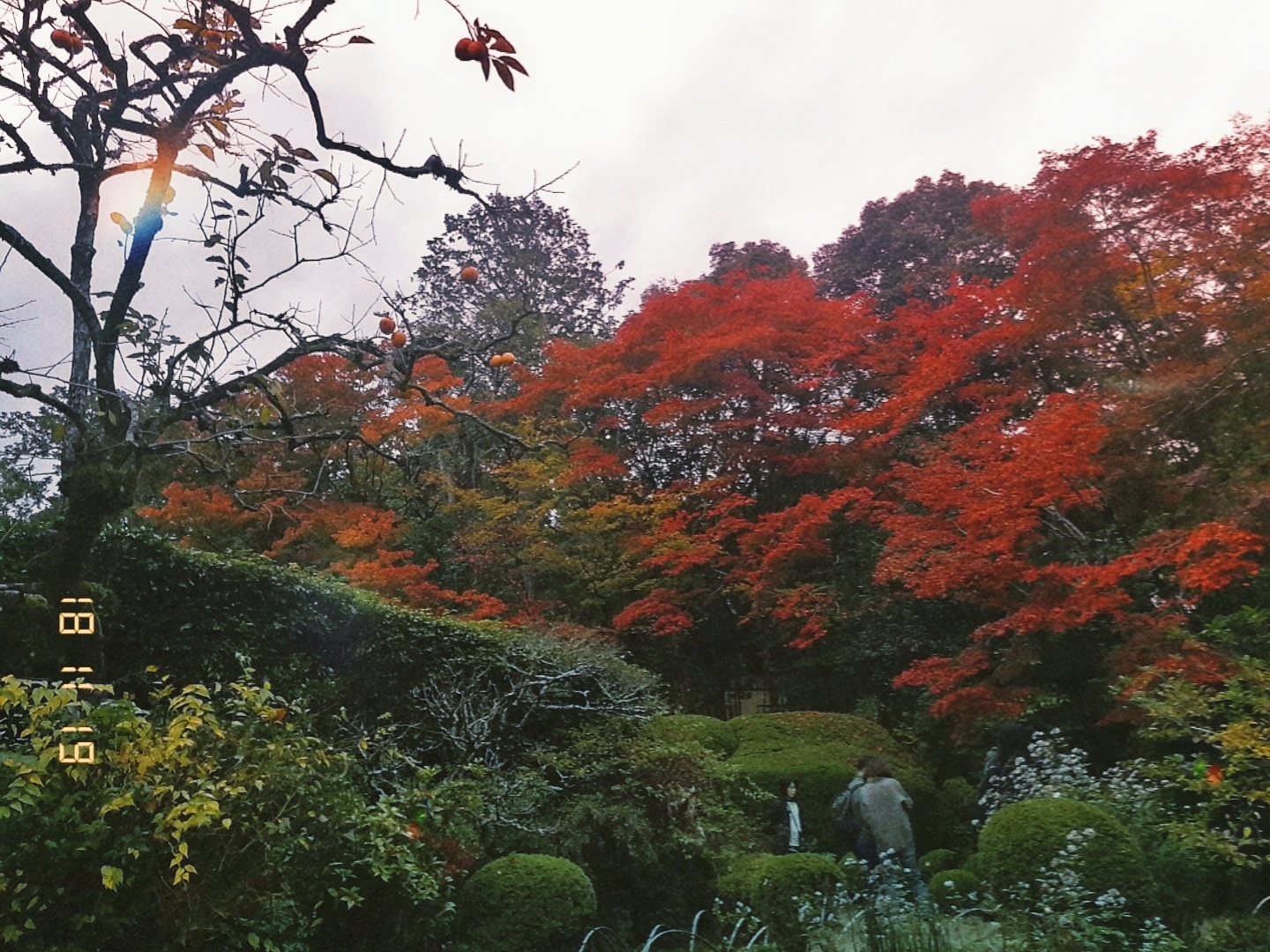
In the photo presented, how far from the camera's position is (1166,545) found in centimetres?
652

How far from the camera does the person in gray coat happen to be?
5.84m

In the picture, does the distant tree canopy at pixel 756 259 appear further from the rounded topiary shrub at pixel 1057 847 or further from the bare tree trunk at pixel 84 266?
the bare tree trunk at pixel 84 266

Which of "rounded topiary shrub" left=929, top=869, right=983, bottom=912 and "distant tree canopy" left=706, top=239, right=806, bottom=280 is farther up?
"distant tree canopy" left=706, top=239, right=806, bottom=280

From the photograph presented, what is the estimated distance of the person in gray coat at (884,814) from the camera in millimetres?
Result: 5836

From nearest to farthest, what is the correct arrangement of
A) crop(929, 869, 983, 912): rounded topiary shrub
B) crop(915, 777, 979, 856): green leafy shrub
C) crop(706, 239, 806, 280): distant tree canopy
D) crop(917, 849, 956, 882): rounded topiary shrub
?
crop(929, 869, 983, 912): rounded topiary shrub < crop(917, 849, 956, 882): rounded topiary shrub < crop(915, 777, 979, 856): green leafy shrub < crop(706, 239, 806, 280): distant tree canopy

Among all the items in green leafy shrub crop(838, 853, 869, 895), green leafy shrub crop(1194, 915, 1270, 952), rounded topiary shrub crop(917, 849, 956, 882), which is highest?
green leafy shrub crop(838, 853, 869, 895)

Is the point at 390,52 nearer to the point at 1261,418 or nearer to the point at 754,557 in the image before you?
the point at 1261,418

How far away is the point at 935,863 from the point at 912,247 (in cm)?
937

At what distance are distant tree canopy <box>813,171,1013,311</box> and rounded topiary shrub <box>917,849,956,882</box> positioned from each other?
24.7 feet

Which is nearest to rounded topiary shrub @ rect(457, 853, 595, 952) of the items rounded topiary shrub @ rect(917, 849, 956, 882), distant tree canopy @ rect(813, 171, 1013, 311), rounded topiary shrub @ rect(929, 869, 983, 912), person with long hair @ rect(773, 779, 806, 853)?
rounded topiary shrub @ rect(929, 869, 983, 912)

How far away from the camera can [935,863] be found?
7.04 m

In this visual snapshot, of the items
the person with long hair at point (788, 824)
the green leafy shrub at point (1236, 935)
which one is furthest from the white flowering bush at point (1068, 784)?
the person with long hair at point (788, 824)

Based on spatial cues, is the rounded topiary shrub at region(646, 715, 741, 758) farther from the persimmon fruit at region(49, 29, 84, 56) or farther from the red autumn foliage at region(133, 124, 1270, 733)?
the persimmon fruit at region(49, 29, 84, 56)

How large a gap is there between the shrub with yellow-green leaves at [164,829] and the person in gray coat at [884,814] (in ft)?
11.2
